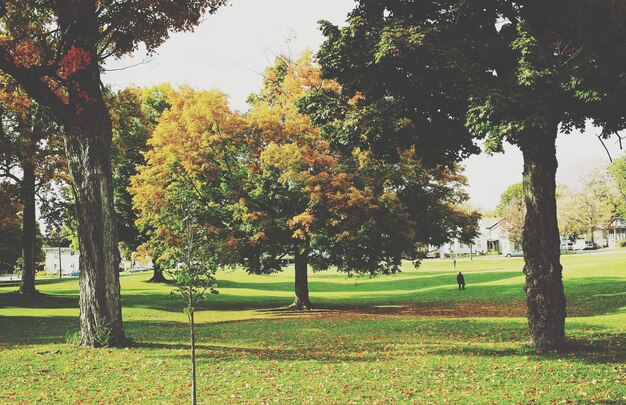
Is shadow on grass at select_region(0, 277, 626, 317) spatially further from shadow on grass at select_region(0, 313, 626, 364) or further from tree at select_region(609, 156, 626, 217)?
tree at select_region(609, 156, 626, 217)

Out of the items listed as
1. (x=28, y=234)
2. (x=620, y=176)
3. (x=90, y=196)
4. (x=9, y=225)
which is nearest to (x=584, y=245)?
(x=620, y=176)

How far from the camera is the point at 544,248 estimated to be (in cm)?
1217

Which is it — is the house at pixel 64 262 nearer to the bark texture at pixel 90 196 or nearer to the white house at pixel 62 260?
the white house at pixel 62 260

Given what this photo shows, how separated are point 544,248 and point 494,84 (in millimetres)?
4175

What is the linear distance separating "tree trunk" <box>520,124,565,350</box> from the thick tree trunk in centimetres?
1124

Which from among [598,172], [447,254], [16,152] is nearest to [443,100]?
[16,152]

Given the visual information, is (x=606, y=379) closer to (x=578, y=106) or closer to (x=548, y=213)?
(x=548, y=213)

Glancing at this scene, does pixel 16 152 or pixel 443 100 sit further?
pixel 16 152

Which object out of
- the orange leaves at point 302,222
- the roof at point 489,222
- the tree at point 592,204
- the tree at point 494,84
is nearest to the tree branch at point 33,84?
the tree at point 494,84

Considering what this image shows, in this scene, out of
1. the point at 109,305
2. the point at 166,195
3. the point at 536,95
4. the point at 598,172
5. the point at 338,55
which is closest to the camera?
the point at 536,95

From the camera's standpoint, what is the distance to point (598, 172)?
8638cm

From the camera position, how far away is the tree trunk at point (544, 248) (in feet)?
39.8

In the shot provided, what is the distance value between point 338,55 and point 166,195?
17806mm

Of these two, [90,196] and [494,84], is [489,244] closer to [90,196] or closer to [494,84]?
[494,84]
